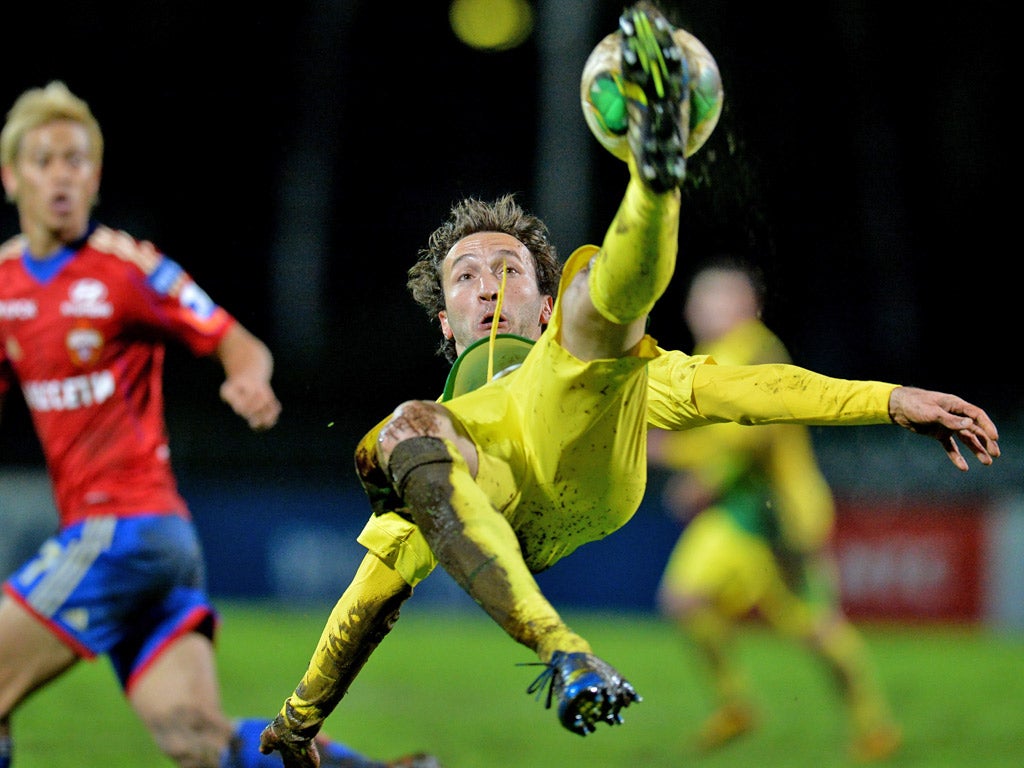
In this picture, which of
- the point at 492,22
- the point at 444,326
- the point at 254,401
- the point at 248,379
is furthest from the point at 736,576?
the point at 492,22

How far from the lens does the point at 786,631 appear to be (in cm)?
879

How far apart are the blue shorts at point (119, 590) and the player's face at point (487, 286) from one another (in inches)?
48.7

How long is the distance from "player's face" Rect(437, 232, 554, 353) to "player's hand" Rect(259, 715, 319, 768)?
123cm

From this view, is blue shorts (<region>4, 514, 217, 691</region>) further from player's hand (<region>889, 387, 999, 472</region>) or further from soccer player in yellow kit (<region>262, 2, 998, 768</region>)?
player's hand (<region>889, 387, 999, 472</region>)

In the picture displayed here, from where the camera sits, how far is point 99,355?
5031 millimetres

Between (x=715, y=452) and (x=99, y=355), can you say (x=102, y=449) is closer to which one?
(x=99, y=355)

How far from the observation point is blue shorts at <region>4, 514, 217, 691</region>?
16.1 feet

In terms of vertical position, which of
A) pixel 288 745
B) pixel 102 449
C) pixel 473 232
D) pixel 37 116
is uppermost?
pixel 37 116

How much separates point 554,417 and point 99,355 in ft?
6.27

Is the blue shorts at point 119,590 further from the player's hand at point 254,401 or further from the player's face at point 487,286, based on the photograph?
the player's face at point 487,286

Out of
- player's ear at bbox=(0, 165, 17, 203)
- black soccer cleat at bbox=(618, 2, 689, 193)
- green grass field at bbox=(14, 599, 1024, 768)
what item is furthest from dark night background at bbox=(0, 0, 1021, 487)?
black soccer cleat at bbox=(618, 2, 689, 193)

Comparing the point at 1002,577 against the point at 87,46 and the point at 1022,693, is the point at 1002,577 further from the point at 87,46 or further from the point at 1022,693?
the point at 87,46

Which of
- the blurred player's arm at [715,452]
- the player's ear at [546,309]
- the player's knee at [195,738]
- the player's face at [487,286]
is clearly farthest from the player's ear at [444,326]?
the blurred player's arm at [715,452]

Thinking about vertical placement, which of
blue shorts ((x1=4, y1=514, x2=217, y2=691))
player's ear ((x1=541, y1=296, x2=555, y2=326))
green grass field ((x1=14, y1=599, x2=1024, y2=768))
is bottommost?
green grass field ((x1=14, y1=599, x2=1024, y2=768))
